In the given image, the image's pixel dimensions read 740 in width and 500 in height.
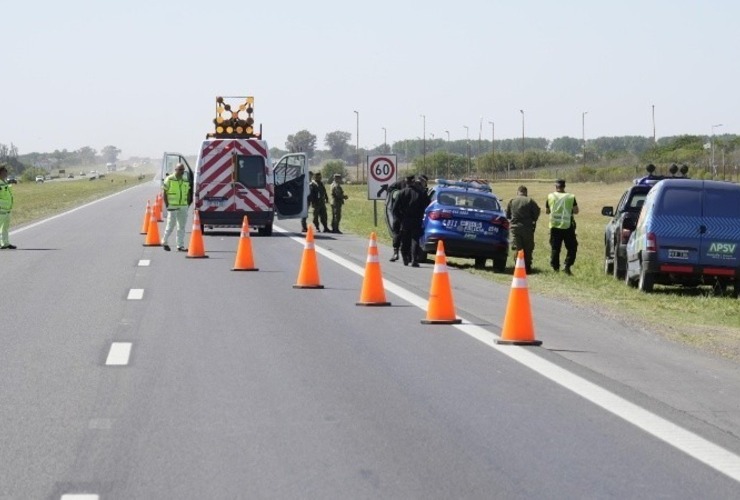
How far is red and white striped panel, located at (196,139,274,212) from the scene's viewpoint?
3725cm

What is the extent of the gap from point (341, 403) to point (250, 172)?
27.4m

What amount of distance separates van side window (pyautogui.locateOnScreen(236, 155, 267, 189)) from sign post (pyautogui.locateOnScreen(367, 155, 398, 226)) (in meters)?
3.01

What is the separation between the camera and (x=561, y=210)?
27.2 m

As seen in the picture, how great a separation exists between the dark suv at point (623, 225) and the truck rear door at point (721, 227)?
302cm

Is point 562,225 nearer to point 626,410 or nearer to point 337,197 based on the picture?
point 337,197

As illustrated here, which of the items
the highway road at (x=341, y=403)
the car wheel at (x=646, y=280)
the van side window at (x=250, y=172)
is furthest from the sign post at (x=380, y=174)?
the highway road at (x=341, y=403)

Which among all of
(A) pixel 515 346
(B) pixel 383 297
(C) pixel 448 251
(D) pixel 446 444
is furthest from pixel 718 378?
(C) pixel 448 251

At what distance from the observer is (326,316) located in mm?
16688

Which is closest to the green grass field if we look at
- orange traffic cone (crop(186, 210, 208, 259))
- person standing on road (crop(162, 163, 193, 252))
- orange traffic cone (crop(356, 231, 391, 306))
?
orange traffic cone (crop(356, 231, 391, 306))

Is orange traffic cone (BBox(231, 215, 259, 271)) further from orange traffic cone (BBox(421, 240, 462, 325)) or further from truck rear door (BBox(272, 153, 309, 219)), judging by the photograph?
truck rear door (BBox(272, 153, 309, 219))

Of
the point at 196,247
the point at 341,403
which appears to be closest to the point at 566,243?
the point at 196,247

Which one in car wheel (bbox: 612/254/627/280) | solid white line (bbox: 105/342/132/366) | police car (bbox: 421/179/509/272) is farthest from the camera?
police car (bbox: 421/179/509/272)

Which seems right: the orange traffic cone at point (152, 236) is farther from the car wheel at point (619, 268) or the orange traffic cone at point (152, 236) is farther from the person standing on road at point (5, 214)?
the car wheel at point (619, 268)

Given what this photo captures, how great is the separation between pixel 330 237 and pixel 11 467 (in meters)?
29.3
